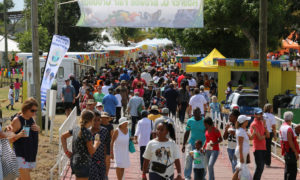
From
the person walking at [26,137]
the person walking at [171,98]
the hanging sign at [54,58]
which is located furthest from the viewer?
the person walking at [171,98]

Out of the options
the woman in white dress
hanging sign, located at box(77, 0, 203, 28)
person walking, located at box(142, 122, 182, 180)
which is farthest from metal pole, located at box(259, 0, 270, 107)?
person walking, located at box(142, 122, 182, 180)

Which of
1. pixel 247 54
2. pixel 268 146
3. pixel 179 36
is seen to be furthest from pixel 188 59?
pixel 268 146

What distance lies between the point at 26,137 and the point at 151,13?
1422 cm

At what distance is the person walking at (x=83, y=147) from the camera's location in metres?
7.85

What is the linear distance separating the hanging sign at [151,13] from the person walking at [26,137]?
13759 millimetres

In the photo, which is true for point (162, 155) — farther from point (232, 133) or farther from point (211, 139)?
point (232, 133)

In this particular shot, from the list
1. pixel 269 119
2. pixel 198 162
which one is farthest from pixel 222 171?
pixel 198 162

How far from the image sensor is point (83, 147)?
7.90m

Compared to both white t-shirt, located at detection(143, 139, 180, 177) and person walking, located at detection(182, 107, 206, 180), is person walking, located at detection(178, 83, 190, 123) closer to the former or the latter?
person walking, located at detection(182, 107, 206, 180)

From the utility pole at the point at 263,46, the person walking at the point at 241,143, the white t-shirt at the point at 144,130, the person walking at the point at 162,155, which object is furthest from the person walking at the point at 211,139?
the utility pole at the point at 263,46

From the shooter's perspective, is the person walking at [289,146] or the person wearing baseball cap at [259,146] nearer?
the person walking at [289,146]

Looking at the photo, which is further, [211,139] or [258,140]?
[258,140]

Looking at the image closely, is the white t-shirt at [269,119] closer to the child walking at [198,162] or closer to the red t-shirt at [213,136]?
the red t-shirt at [213,136]

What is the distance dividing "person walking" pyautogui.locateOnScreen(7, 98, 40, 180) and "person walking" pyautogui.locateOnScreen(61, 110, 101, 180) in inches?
33.7
